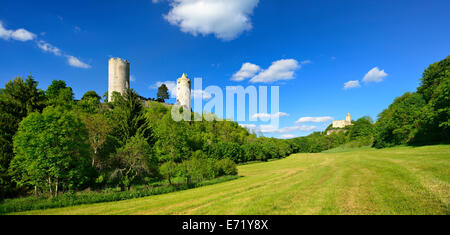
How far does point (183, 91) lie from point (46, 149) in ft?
221

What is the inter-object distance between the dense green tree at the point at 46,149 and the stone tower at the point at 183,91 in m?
64.0

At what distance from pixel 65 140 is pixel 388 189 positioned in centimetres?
2365

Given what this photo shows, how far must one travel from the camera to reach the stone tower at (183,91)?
82812 millimetres

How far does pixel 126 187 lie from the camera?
20891 millimetres

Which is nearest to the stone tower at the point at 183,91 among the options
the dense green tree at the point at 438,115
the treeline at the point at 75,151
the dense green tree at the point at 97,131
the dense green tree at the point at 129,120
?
the dense green tree at the point at 97,131

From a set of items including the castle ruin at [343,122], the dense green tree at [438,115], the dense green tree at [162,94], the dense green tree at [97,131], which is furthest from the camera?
the castle ruin at [343,122]

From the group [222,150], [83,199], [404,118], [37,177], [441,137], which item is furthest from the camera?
[222,150]

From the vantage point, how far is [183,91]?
82.8 meters

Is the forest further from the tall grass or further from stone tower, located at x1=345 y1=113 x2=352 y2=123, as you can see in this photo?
stone tower, located at x1=345 y1=113 x2=352 y2=123

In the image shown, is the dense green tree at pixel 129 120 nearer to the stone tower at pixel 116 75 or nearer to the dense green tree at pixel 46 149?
the dense green tree at pixel 46 149

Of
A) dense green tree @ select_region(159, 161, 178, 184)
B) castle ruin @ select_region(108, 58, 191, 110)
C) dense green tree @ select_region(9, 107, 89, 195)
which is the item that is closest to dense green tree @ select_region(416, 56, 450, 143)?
dense green tree @ select_region(159, 161, 178, 184)
